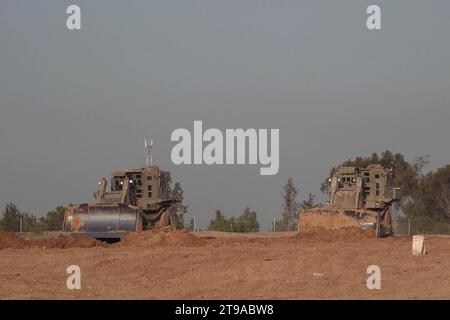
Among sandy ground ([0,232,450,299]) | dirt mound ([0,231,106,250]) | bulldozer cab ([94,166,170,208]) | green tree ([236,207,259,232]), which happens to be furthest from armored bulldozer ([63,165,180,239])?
green tree ([236,207,259,232])

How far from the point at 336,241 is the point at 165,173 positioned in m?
8.18

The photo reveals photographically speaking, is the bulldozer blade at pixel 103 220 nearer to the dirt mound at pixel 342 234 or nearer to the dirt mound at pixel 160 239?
the dirt mound at pixel 160 239

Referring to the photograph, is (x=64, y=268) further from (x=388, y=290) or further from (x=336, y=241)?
(x=336, y=241)

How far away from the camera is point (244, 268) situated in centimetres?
1944

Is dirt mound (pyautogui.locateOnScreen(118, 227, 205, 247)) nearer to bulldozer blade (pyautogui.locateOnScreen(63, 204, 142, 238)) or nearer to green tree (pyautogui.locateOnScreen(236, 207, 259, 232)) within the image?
bulldozer blade (pyautogui.locateOnScreen(63, 204, 142, 238))

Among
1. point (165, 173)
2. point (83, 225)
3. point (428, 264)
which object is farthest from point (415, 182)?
point (428, 264)

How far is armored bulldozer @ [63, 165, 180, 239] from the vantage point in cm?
3081

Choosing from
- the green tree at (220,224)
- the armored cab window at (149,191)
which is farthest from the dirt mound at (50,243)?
the green tree at (220,224)

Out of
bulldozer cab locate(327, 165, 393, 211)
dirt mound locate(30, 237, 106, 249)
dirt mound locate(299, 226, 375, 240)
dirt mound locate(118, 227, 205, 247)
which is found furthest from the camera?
bulldozer cab locate(327, 165, 393, 211)

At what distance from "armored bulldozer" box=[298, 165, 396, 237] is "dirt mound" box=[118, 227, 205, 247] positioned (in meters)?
6.51

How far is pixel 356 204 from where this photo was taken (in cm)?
3616

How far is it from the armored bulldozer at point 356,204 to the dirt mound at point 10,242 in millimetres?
10361

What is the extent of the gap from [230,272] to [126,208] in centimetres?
1244

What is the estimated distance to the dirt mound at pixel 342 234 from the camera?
31.7 metres
